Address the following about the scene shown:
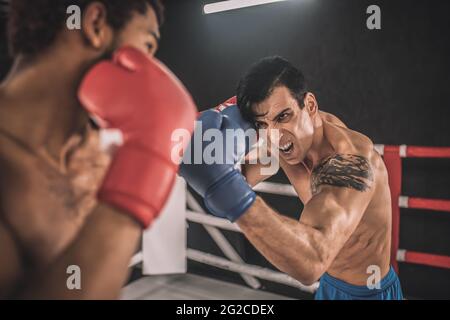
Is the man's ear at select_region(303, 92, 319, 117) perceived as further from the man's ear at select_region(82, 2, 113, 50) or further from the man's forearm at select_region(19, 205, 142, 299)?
the man's forearm at select_region(19, 205, 142, 299)

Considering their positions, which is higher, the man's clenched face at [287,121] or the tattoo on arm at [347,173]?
the man's clenched face at [287,121]

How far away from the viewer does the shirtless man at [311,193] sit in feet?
3.07

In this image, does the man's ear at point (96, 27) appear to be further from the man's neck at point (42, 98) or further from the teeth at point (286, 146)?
Answer: the teeth at point (286, 146)

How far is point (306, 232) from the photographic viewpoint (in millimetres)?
949

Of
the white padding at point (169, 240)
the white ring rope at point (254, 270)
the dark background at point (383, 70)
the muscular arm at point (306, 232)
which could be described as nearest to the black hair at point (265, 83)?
the muscular arm at point (306, 232)

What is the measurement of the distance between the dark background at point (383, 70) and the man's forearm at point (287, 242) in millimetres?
1250

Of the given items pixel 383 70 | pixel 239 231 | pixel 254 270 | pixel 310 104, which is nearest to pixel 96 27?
pixel 310 104

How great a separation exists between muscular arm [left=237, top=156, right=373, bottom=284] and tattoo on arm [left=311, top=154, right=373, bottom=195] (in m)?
0.05

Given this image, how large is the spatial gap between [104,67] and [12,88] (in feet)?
0.53

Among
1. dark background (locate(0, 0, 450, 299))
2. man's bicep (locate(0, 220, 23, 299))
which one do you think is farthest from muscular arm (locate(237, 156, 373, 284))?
dark background (locate(0, 0, 450, 299))

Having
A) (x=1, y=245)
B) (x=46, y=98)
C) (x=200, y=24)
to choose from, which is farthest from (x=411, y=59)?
(x=1, y=245)

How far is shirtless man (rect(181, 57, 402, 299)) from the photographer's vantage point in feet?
3.07

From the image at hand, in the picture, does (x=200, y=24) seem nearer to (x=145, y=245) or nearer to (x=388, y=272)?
(x=145, y=245)

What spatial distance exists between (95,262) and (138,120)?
21cm
